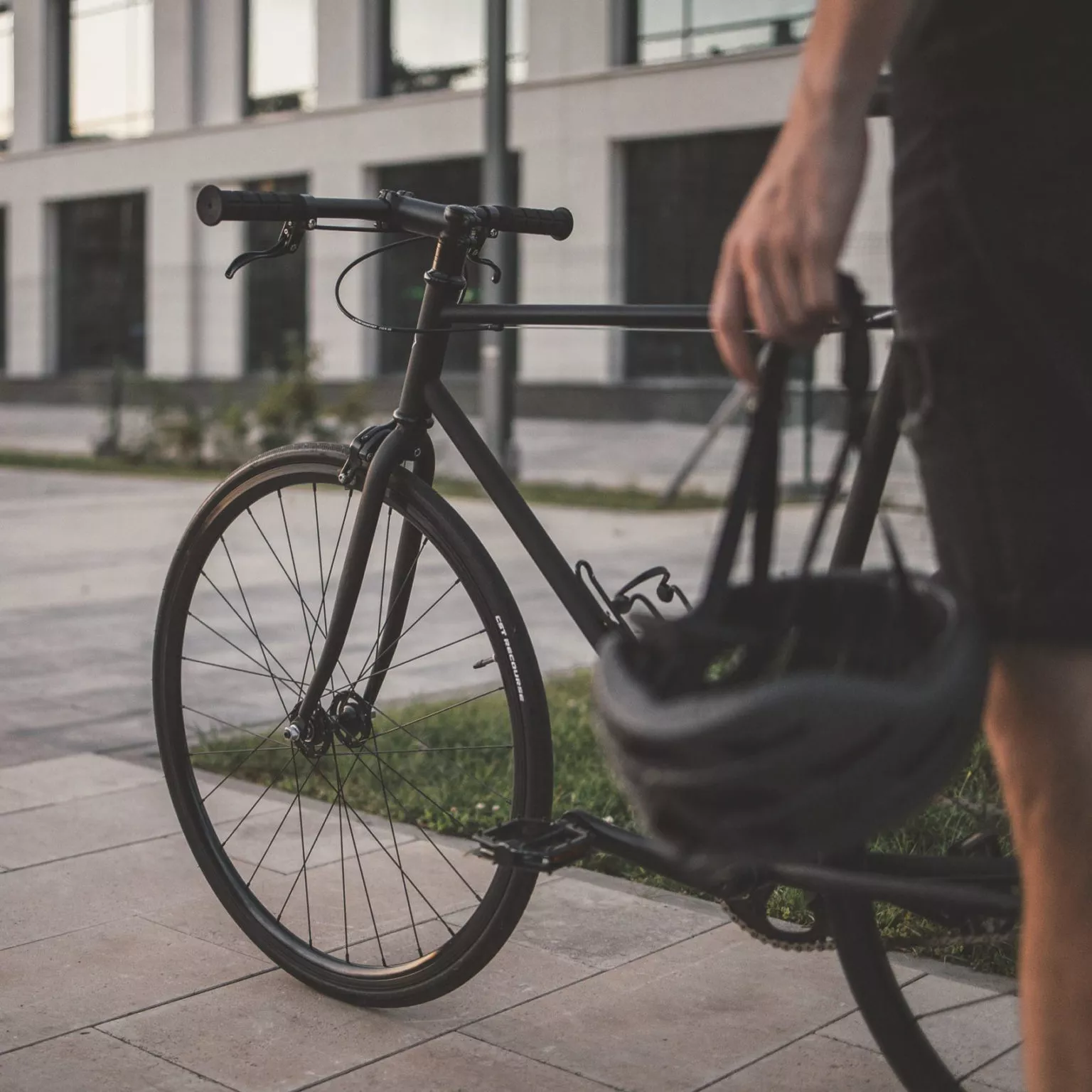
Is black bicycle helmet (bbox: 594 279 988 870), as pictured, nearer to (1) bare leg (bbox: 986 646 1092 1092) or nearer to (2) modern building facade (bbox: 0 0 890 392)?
(1) bare leg (bbox: 986 646 1092 1092)

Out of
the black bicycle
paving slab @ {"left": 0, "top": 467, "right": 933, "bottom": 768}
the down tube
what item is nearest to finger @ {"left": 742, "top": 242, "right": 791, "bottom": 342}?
the black bicycle

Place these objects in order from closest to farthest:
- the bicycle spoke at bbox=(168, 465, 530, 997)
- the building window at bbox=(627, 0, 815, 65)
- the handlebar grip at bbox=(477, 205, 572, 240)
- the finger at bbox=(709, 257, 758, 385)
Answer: the finger at bbox=(709, 257, 758, 385) → the handlebar grip at bbox=(477, 205, 572, 240) → the bicycle spoke at bbox=(168, 465, 530, 997) → the building window at bbox=(627, 0, 815, 65)

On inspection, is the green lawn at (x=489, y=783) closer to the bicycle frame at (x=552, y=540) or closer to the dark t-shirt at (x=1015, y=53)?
the bicycle frame at (x=552, y=540)

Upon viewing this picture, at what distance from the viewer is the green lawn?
3.04m

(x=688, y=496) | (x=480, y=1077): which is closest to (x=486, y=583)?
(x=480, y=1077)

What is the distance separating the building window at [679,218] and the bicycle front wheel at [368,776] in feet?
56.6

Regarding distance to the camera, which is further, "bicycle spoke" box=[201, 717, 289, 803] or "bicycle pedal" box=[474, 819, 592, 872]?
"bicycle spoke" box=[201, 717, 289, 803]

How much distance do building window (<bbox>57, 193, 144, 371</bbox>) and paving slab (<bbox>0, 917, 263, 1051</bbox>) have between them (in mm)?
27089

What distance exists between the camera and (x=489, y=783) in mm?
4008

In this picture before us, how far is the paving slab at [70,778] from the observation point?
4.00 meters

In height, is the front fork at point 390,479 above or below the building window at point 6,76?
below

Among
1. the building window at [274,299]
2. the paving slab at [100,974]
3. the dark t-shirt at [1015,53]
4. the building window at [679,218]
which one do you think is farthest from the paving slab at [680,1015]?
the building window at [274,299]

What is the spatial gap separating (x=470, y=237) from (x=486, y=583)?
537mm

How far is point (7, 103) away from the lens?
3206 cm
